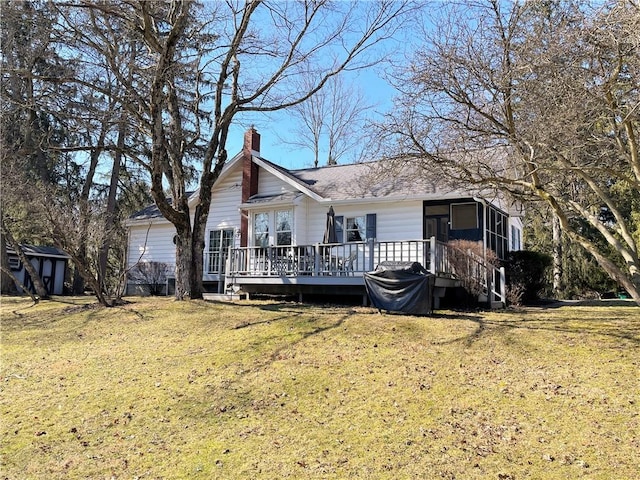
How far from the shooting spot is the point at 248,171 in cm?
1834

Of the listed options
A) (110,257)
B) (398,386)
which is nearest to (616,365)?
(398,386)

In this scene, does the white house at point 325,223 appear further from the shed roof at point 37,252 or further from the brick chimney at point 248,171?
the shed roof at point 37,252

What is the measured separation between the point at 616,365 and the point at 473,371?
82.1 inches

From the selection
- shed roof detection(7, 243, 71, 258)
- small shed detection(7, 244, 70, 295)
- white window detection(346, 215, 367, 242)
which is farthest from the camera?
small shed detection(7, 244, 70, 295)

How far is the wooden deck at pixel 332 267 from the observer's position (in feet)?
41.3

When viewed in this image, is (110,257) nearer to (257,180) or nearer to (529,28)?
(257,180)

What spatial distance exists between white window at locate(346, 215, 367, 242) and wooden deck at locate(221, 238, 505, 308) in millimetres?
1764

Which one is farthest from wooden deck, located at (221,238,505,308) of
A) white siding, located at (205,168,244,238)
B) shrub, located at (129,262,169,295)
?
shrub, located at (129,262,169,295)

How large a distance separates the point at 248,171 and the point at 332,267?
6.62 m

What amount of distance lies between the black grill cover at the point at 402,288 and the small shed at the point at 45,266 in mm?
20166

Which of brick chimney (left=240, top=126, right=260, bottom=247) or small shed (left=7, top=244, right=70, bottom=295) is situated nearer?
brick chimney (left=240, top=126, right=260, bottom=247)

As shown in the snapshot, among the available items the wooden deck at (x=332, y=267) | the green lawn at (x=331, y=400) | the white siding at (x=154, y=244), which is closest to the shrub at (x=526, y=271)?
the wooden deck at (x=332, y=267)

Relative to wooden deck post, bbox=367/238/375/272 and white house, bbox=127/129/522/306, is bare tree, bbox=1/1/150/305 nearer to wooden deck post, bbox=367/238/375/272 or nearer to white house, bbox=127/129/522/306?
white house, bbox=127/129/522/306

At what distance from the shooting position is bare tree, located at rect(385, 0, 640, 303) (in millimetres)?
7258
